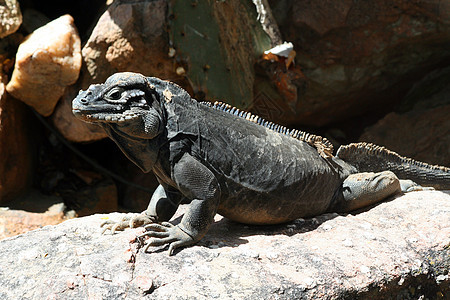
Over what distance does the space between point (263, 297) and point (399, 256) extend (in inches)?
47.4

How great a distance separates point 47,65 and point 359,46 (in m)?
5.02

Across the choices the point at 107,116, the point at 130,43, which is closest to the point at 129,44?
the point at 130,43

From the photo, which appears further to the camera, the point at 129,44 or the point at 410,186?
the point at 129,44

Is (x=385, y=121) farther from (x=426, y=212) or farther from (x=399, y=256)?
(x=399, y=256)

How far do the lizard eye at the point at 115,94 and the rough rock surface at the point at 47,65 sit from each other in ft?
10.8

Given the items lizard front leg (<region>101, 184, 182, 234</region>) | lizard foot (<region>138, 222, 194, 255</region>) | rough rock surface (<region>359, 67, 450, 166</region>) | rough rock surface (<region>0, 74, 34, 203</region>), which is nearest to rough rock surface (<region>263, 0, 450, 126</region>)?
rough rock surface (<region>359, 67, 450, 166</region>)

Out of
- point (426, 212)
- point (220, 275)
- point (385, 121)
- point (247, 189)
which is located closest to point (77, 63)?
point (247, 189)

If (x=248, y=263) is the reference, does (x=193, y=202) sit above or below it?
above

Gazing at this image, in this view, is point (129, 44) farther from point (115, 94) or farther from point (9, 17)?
point (115, 94)

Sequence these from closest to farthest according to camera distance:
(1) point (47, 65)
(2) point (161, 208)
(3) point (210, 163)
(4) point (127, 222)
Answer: (3) point (210, 163), (4) point (127, 222), (2) point (161, 208), (1) point (47, 65)

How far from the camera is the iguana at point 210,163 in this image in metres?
3.13

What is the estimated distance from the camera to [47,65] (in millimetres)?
5992

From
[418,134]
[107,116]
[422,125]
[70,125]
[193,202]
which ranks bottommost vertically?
[70,125]

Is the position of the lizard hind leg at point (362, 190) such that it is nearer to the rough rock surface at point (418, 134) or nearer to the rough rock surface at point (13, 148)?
the rough rock surface at point (418, 134)
